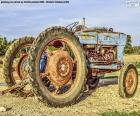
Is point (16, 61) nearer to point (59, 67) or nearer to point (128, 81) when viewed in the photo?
point (59, 67)

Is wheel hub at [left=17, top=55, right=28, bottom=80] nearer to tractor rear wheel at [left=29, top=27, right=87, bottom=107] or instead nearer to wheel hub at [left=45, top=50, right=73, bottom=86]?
tractor rear wheel at [left=29, top=27, right=87, bottom=107]

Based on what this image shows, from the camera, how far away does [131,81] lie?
486 inches

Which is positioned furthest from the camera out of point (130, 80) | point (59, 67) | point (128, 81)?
point (130, 80)

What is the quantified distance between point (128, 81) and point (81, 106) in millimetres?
2374

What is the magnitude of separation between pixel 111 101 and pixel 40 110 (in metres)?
2.28

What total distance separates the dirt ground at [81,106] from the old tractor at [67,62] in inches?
12.1

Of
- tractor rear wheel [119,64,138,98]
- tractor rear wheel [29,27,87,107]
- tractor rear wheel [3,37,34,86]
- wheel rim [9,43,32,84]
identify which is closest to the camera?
tractor rear wheel [29,27,87,107]

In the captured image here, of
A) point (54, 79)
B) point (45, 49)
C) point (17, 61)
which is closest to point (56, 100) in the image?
point (54, 79)

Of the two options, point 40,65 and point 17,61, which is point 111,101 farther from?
point 17,61

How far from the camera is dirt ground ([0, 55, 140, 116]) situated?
9225 mm

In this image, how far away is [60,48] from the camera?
36.5 feet

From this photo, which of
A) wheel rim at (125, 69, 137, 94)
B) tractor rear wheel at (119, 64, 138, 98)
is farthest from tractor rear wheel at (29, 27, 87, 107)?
wheel rim at (125, 69, 137, 94)

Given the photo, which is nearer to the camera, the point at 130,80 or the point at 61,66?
the point at 61,66

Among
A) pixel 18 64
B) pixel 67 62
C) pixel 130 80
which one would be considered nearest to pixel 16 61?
pixel 18 64
